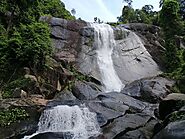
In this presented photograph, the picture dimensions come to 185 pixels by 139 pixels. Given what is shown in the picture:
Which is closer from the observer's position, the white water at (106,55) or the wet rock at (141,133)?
the wet rock at (141,133)

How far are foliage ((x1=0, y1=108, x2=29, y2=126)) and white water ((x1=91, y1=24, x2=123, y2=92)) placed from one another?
9.40 metres

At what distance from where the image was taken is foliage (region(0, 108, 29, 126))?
15.5 metres

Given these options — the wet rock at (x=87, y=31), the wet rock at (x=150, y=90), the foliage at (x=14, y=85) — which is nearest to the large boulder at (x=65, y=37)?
the wet rock at (x=87, y=31)

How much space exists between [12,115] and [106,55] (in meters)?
14.3

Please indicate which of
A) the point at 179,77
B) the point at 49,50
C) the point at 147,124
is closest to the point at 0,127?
the point at 147,124

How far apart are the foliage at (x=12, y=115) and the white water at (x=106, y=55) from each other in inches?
370

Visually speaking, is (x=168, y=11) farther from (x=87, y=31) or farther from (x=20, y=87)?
(x=20, y=87)

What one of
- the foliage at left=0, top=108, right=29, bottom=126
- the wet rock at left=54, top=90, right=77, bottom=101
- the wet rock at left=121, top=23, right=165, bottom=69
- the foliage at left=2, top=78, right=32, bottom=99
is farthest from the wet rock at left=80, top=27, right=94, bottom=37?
the foliage at left=0, top=108, right=29, bottom=126

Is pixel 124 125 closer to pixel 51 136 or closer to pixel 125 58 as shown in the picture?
pixel 51 136

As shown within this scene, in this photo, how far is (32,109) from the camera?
1653cm

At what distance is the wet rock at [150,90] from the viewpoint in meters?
20.0

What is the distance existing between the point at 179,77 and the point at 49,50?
400 inches

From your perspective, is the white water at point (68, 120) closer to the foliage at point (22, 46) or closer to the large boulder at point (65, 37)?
the foliage at point (22, 46)

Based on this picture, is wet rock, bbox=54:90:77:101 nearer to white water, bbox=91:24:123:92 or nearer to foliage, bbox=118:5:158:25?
white water, bbox=91:24:123:92
